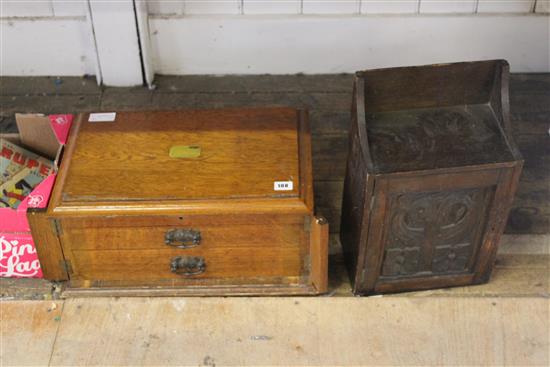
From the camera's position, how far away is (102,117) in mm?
1889

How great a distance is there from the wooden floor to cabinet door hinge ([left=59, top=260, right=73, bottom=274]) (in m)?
0.08

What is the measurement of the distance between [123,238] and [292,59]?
104 cm

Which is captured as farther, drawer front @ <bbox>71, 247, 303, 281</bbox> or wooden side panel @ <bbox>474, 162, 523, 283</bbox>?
drawer front @ <bbox>71, 247, 303, 281</bbox>

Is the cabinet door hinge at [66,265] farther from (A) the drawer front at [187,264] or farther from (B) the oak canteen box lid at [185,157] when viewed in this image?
(B) the oak canteen box lid at [185,157]

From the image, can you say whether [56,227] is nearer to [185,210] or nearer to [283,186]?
[185,210]

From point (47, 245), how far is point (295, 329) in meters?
0.63

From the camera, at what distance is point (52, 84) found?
2.51 metres

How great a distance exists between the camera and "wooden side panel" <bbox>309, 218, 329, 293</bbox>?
1.64 metres

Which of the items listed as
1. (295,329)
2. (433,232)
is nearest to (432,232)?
(433,232)

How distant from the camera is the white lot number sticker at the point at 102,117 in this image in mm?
1880

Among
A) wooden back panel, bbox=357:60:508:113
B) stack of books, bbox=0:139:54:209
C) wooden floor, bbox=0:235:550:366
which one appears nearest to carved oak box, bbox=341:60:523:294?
wooden back panel, bbox=357:60:508:113

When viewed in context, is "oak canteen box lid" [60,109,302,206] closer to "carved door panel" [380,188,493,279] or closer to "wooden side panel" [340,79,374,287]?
"wooden side panel" [340,79,374,287]

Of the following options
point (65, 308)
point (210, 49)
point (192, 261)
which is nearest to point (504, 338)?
point (192, 261)

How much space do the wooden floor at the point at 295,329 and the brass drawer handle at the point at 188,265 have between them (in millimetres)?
72
